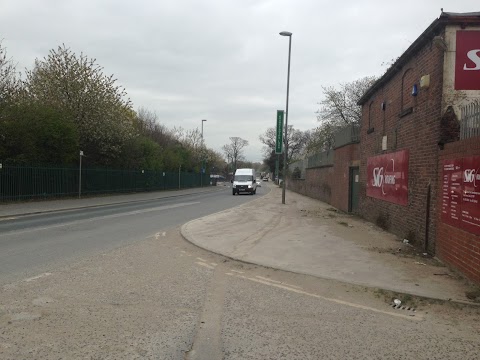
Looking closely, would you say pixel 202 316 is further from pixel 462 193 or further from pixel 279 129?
pixel 279 129

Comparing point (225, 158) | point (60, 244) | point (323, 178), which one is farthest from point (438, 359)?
point (225, 158)

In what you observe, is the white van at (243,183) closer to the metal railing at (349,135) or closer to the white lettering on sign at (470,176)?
the metal railing at (349,135)

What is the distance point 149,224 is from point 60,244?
15.4 feet

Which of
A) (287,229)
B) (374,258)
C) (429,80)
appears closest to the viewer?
(374,258)

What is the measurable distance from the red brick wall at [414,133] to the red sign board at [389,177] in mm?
216

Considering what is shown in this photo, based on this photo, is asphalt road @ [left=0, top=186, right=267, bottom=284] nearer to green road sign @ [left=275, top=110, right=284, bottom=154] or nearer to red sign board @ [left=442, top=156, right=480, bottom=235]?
red sign board @ [left=442, top=156, right=480, bottom=235]

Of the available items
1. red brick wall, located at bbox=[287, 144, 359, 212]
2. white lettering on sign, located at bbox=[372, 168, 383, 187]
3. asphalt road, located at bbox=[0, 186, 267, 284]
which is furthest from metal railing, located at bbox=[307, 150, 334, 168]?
asphalt road, located at bbox=[0, 186, 267, 284]

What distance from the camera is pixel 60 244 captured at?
1006 cm

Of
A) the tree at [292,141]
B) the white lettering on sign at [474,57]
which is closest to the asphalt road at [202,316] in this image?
the white lettering on sign at [474,57]

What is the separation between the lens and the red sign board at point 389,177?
1159 centimetres

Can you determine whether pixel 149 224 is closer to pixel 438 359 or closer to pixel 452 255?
pixel 452 255

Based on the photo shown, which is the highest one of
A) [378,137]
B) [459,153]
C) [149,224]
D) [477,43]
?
[477,43]

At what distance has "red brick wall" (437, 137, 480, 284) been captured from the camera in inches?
265

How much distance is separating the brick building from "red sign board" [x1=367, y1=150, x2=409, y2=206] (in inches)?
1.0
